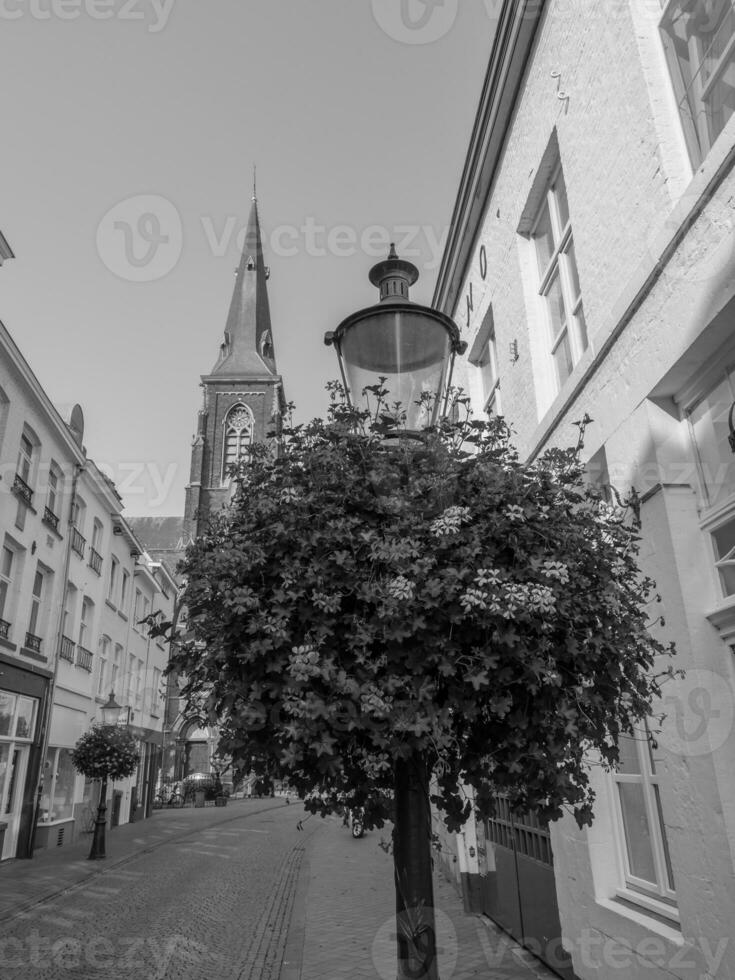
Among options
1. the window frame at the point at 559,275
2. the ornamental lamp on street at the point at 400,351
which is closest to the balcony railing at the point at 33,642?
the window frame at the point at 559,275

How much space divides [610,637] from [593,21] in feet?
16.3

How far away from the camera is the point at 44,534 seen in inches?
663

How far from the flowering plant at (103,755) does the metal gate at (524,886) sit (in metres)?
10.8

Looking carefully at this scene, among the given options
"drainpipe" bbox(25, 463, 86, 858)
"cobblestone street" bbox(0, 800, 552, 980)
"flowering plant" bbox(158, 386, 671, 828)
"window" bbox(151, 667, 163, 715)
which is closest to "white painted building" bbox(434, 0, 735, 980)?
"flowering plant" bbox(158, 386, 671, 828)

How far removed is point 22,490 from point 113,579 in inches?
312

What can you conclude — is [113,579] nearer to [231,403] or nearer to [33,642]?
[33,642]

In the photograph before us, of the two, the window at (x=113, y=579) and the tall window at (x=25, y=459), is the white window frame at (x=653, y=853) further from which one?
the window at (x=113, y=579)

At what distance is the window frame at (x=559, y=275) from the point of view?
20.9 feet

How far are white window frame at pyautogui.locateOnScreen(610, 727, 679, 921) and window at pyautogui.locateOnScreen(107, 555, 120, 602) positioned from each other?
64.2 feet

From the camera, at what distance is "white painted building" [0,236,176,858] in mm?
15000

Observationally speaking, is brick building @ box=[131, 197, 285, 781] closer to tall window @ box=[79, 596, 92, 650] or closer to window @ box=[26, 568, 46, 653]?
tall window @ box=[79, 596, 92, 650]

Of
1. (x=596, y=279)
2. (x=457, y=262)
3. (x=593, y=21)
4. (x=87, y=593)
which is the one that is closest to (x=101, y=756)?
(x=87, y=593)

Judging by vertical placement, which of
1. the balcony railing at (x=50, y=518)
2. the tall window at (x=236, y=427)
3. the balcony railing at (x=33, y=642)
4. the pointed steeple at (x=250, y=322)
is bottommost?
the balcony railing at (x=33, y=642)

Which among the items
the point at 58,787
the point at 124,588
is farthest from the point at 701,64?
the point at 124,588
